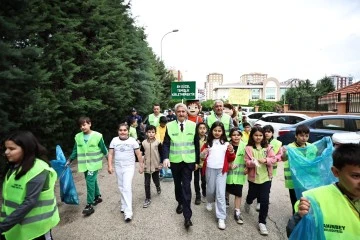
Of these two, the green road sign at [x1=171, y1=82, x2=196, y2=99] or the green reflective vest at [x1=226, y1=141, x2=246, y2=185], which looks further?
the green road sign at [x1=171, y1=82, x2=196, y2=99]

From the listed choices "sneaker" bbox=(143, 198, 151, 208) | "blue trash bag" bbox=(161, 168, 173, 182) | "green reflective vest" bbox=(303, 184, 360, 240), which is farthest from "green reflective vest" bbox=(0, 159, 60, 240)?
"blue trash bag" bbox=(161, 168, 173, 182)

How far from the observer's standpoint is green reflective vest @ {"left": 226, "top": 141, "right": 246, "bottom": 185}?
4.40 meters

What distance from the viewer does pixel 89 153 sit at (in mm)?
4648

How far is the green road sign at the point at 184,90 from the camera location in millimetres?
12531

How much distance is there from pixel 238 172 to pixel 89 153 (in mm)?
2729

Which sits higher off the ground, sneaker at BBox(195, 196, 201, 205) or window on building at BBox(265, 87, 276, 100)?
window on building at BBox(265, 87, 276, 100)

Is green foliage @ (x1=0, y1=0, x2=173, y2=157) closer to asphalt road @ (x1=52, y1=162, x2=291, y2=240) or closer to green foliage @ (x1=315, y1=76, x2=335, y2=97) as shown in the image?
asphalt road @ (x1=52, y1=162, x2=291, y2=240)

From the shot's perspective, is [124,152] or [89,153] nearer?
[124,152]

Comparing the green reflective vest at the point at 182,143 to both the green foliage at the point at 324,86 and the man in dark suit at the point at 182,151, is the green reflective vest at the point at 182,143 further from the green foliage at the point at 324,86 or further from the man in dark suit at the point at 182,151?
the green foliage at the point at 324,86

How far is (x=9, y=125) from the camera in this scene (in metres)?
5.35

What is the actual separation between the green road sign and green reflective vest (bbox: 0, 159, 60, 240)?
34.0 feet

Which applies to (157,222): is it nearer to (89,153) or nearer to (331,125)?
(89,153)

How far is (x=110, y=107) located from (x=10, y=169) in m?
9.00

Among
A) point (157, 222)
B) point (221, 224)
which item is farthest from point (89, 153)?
point (221, 224)
